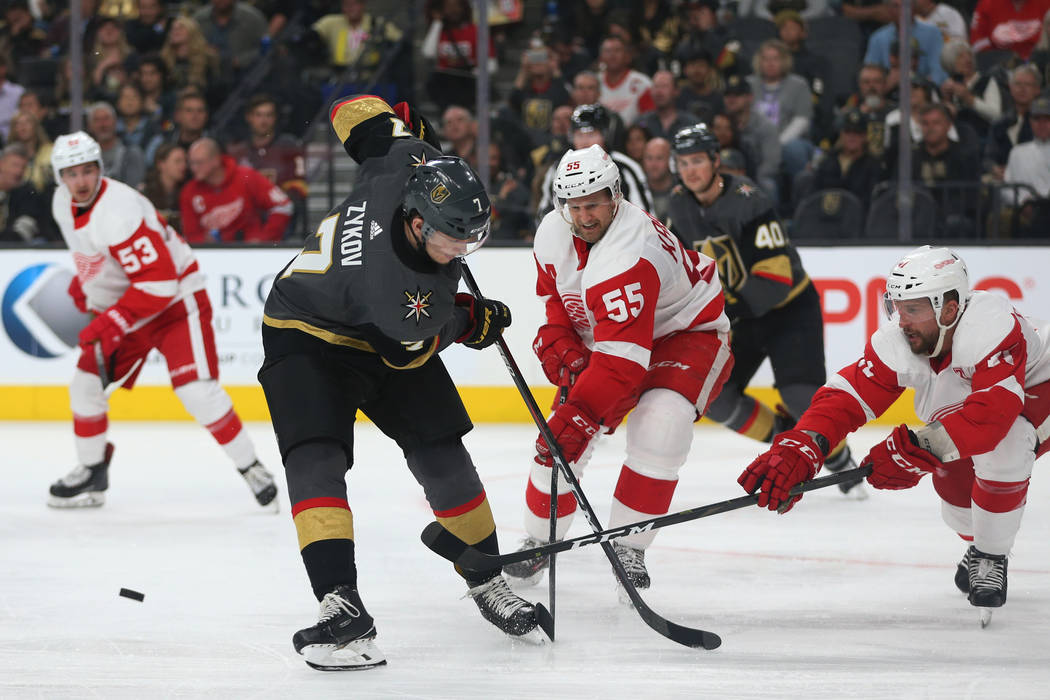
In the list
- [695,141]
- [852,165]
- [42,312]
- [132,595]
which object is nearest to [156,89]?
[42,312]

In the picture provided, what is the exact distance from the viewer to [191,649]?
10.0 ft

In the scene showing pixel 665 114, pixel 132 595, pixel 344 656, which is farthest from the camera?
pixel 665 114

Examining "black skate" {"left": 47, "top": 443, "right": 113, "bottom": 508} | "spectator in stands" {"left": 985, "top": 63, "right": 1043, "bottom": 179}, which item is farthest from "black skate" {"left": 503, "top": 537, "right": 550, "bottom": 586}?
"spectator in stands" {"left": 985, "top": 63, "right": 1043, "bottom": 179}

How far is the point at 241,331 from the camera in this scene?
6.90 meters

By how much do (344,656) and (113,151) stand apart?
5.02m

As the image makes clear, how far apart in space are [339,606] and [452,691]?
0.94 feet

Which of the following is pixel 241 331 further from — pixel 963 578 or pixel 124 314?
pixel 963 578

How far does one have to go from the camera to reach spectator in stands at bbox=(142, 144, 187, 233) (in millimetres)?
7141

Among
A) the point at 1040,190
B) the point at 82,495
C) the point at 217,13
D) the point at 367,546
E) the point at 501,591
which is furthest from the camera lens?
the point at 217,13

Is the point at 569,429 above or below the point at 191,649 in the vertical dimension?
above

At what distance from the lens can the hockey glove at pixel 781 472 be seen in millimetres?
3012

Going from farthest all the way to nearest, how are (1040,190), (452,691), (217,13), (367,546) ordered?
(217,13) → (1040,190) → (367,546) → (452,691)

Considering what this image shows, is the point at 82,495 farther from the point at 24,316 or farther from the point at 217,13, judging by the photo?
the point at 217,13

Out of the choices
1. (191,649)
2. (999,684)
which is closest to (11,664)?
(191,649)
